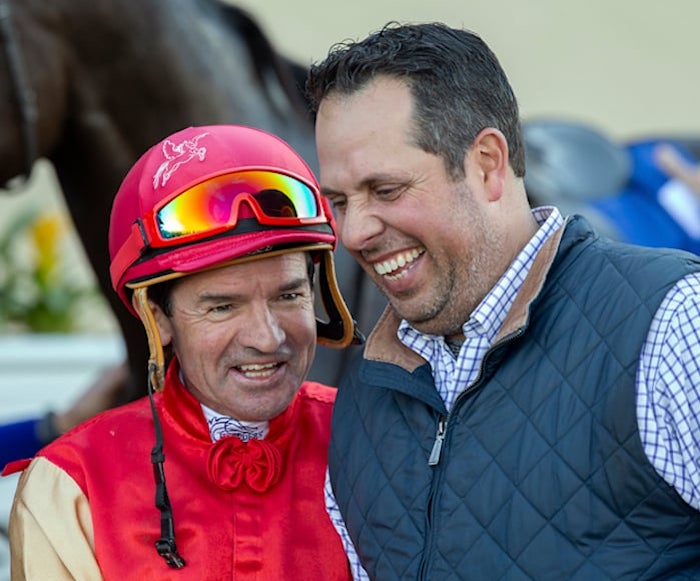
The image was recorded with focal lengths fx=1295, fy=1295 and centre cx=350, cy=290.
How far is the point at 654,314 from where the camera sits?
69.3 inches

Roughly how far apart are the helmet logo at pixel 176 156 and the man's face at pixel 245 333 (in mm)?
181

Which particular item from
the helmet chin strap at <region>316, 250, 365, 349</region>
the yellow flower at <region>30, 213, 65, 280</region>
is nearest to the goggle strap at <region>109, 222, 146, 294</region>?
the helmet chin strap at <region>316, 250, 365, 349</region>

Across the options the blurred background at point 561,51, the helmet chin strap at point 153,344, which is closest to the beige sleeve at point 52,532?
the helmet chin strap at point 153,344

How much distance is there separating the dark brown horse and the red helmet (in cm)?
105

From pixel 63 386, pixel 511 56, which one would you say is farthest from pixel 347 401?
pixel 511 56

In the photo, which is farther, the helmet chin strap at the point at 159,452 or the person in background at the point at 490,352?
the helmet chin strap at the point at 159,452

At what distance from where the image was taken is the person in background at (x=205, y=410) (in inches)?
85.6

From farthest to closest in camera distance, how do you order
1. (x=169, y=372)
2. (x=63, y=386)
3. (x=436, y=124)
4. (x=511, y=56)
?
(x=511, y=56) < (x=63, y=386) < (x=169, y=372) < (x=436, y=124)

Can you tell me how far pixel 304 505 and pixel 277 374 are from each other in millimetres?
239

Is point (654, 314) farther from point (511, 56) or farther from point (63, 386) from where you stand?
point (511, 56)

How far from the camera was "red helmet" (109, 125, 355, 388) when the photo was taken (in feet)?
7.29

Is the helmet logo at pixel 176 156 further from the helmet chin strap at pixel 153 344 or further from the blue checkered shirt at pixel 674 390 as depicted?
the blue checkered shirt at pixel 674 390

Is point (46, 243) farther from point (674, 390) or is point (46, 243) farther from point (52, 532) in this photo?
point (674, 390)

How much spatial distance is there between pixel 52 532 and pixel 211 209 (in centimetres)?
60
